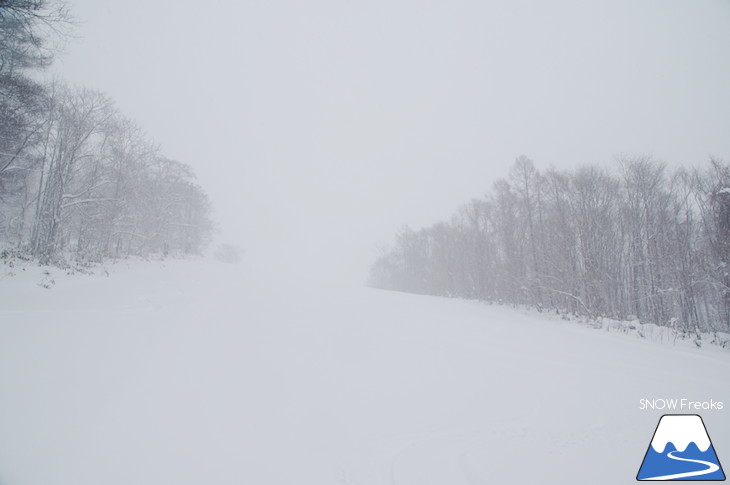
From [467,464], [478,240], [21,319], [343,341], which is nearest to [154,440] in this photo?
[467,464]

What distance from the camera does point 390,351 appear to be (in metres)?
5.88

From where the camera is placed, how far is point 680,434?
3.72 m

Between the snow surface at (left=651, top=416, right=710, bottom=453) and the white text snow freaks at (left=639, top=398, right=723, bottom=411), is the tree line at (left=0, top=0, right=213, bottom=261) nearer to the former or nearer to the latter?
the snow surface at (left=651, top=416, right=710, bottom=453)

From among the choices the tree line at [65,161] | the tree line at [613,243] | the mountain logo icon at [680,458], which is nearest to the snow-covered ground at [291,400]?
the mountain logo icon at [680,458]

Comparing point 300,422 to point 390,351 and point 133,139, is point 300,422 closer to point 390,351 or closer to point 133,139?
point 390,351

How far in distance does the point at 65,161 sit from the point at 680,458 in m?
22.1

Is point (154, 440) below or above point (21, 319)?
below

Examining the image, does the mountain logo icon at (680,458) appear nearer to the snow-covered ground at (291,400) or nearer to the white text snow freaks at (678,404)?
the snow-covered ground at (291,400)

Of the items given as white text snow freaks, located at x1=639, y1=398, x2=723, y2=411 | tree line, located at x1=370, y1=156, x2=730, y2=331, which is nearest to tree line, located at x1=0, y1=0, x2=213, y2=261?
white text snow freaks, located at x1=639, y1=398, x2=723, y2=411

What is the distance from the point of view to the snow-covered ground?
2.57m

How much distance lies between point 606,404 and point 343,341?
4484 mm

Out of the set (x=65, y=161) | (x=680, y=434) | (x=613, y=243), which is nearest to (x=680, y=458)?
(x=680, y=434)

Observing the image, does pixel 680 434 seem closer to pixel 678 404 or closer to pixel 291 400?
pixel 678 404

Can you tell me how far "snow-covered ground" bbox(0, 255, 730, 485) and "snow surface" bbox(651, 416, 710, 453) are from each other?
0.57 ft
